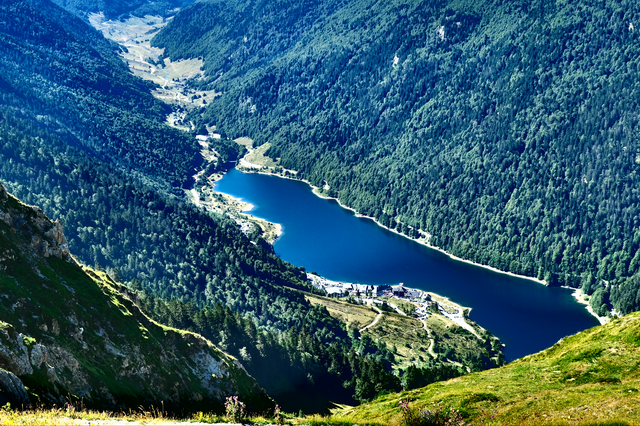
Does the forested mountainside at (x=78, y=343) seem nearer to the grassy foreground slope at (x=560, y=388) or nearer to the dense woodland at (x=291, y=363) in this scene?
the grassy foreground slope at (x=560, y=388)

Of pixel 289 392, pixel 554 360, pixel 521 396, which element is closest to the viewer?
pixel 521 396

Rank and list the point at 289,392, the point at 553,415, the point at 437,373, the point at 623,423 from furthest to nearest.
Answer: the point at 437,373 → the point at 289,392 → the point at 553,415 → the point at 623,423

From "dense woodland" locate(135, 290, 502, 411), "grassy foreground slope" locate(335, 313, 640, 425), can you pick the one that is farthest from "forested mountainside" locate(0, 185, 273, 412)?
"dense woodland" locate(135, 290, 502, 411)

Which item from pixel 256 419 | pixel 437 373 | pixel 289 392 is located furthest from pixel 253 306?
pixel 256 419

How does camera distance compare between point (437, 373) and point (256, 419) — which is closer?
point (256, 419)

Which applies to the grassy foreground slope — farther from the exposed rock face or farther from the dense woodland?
the dense woodland

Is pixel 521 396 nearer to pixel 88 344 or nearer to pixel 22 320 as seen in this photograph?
pixel 88 344

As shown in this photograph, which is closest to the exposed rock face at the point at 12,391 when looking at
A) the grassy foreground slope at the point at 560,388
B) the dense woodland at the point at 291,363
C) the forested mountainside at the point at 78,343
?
the forested mountainside at the point at 78,343
